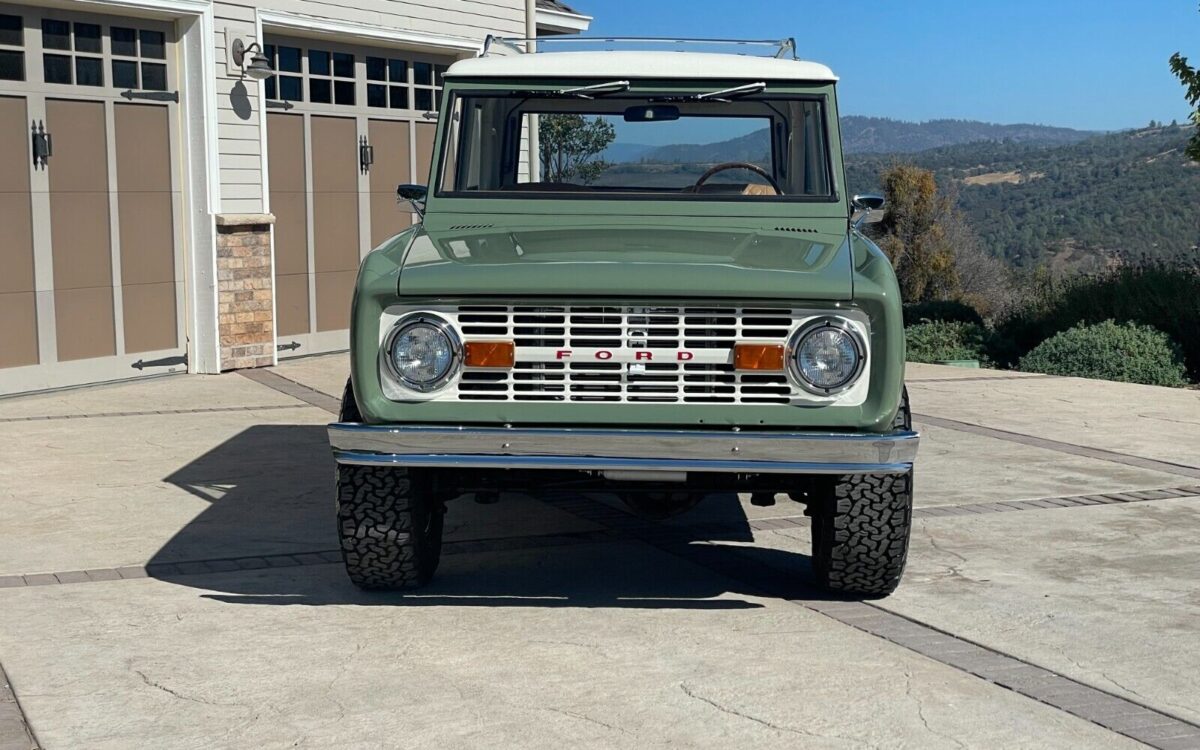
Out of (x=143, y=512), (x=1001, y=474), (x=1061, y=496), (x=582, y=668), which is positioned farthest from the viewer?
(x=1001, y=474)

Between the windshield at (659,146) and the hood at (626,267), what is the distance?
0.70 meters

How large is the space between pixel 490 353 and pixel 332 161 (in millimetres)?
9304

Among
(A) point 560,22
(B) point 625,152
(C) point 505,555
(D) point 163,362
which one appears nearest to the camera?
(C) point 505,555

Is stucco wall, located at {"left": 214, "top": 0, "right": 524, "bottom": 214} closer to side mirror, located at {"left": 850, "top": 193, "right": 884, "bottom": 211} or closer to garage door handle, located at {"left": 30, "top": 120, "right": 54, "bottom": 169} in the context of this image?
garage door handle, located at {"left": 30, "top": 120, "right": 54, "bottom": 169}

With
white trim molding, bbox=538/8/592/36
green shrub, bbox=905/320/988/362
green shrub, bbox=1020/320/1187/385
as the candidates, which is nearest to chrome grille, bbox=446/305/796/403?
green shrub, bbox=1020/320/1187/385

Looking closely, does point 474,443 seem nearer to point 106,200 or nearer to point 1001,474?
point 1001,474

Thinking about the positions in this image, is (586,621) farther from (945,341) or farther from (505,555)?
(945,341)

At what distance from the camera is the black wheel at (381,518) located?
539cm

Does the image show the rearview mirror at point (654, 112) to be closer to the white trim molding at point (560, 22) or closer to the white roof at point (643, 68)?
the white roof at point (643, 68)

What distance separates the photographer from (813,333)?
5.07 m

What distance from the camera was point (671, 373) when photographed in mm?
5133

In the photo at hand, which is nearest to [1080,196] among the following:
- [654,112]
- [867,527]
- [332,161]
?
[332,161]

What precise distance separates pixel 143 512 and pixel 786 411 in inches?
141

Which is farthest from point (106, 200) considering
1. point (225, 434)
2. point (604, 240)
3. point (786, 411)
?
point (786, 411)
